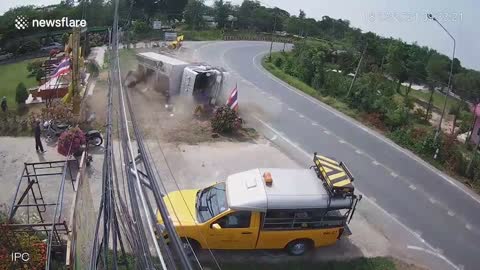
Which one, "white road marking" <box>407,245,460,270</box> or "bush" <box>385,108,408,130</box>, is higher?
"bush" <box>385,108,408,130</box>

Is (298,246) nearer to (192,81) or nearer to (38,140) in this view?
(38,140)

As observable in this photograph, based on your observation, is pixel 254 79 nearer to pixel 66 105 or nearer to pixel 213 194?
pixel 66 105

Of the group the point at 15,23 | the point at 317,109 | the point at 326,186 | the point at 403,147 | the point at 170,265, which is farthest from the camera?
the point at 15,23

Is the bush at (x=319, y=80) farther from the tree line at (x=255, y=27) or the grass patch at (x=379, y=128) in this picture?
the tree line at (x=255, y=27)

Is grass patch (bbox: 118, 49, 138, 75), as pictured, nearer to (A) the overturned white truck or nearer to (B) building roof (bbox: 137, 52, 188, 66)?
(B) building roof (bbox: 137, 52, 188, 66)

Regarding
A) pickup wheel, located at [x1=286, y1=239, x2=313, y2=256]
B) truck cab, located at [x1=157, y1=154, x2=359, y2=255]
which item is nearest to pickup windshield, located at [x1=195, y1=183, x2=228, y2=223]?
truck cab, located at [x1=157, y1=154, x2=359, y2=255]

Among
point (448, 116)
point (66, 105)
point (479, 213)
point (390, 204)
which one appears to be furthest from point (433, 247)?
point (448, 116)
